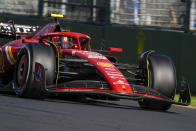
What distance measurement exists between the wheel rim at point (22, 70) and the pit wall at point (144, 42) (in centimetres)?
450

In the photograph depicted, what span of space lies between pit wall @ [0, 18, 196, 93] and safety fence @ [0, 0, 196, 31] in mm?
220

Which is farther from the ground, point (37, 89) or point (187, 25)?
point (187, 25)

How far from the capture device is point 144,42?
11.9 meters

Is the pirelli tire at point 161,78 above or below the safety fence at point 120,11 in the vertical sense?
below

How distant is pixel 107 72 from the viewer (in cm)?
659

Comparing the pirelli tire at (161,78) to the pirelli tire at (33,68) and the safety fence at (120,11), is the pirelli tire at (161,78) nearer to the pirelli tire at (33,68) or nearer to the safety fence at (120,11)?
the pirelli tire at (33,68)

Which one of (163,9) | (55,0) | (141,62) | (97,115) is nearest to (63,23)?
(55,0)

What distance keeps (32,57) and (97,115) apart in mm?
1945

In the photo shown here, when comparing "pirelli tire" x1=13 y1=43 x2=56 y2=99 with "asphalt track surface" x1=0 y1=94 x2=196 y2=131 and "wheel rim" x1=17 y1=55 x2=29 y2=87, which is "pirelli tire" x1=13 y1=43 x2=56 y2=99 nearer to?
"wheel rim" x1=17 y1=55 x2=29 y2=87

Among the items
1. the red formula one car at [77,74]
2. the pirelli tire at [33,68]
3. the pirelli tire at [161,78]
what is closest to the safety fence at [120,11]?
the red formula one car at [77,74]

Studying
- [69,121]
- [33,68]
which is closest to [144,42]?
[33,68]

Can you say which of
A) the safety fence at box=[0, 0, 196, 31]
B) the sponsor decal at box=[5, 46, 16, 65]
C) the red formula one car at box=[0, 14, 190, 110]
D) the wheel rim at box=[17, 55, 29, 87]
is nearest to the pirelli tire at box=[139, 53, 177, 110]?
the red formula one car at box=[0, 14, 190, 110]

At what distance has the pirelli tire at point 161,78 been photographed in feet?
23.3

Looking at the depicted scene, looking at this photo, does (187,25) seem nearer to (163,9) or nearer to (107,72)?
(163,9)
